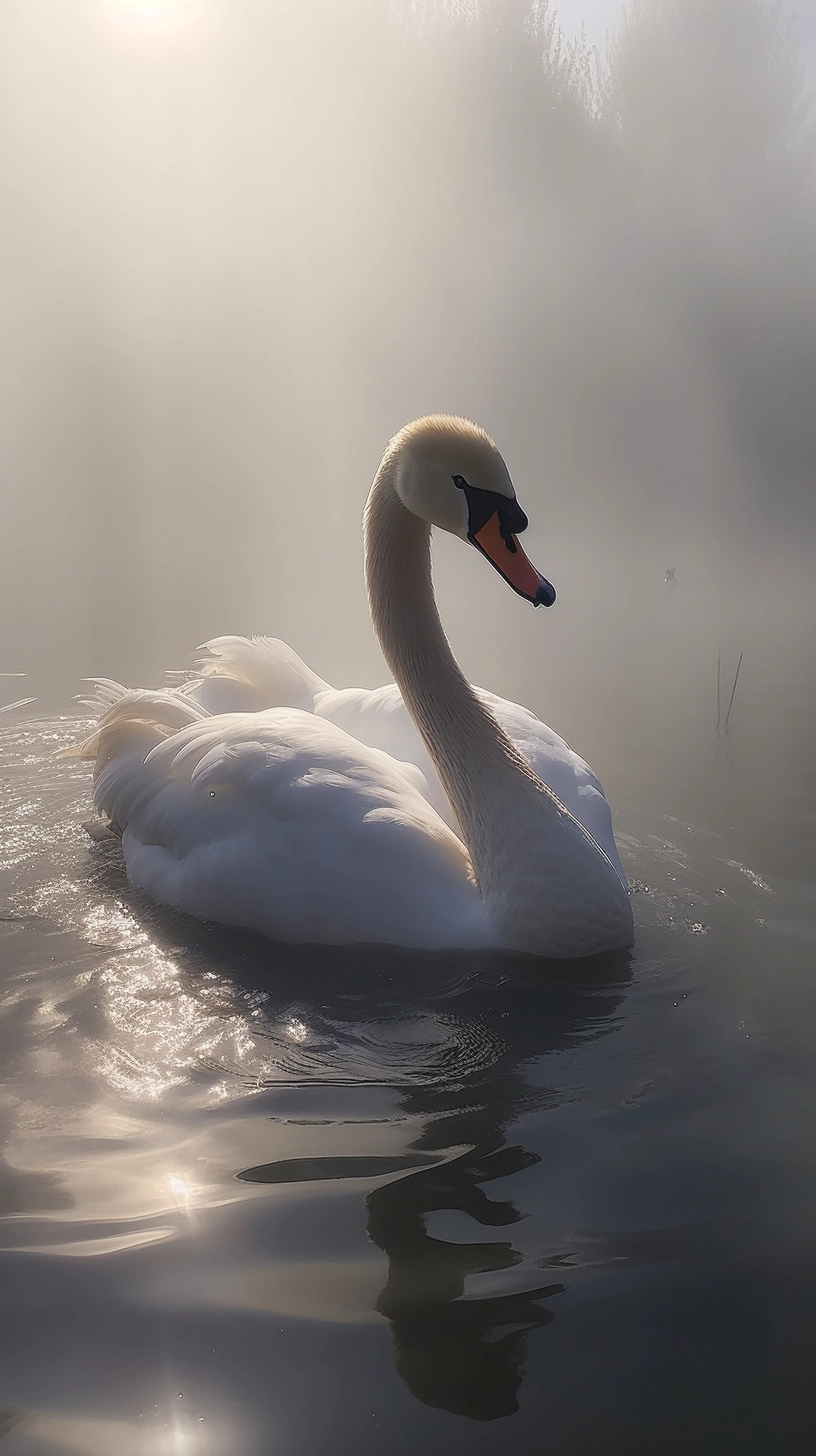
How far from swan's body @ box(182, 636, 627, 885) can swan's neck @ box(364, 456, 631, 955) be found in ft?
0.83

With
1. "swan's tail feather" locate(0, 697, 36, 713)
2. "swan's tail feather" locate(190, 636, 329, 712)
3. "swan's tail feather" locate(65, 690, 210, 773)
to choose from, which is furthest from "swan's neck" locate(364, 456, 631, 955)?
"swan's tail feather" locate(0, 697, 36, 713)

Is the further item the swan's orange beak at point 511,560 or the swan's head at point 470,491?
the swan's head at point 470,491

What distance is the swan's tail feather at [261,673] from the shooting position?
6301 millimetres

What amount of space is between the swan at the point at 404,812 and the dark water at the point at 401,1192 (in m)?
0.15

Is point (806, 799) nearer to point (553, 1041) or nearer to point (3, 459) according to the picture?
point (553, 1041)

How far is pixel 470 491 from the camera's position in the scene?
4.55m

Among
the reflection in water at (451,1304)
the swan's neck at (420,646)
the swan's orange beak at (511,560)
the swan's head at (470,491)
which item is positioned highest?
the swan's head at (470,491)

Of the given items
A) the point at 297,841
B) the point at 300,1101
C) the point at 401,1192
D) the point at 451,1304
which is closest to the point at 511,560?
the point at 297,841

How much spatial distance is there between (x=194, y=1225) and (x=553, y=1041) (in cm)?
137

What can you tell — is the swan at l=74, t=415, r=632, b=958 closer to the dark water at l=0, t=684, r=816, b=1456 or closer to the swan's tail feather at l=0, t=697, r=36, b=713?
the dark water at l=0, t=684, r=816, b=1456

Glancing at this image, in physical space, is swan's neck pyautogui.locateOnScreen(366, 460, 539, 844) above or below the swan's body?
above

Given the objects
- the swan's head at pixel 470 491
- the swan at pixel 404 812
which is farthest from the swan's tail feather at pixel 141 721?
the swan's head at pixel 470 491

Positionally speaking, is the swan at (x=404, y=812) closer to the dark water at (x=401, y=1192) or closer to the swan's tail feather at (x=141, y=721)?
the dark water at (x=401, y=1192)

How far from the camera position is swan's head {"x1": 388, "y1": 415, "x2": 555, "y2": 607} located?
4438mm
